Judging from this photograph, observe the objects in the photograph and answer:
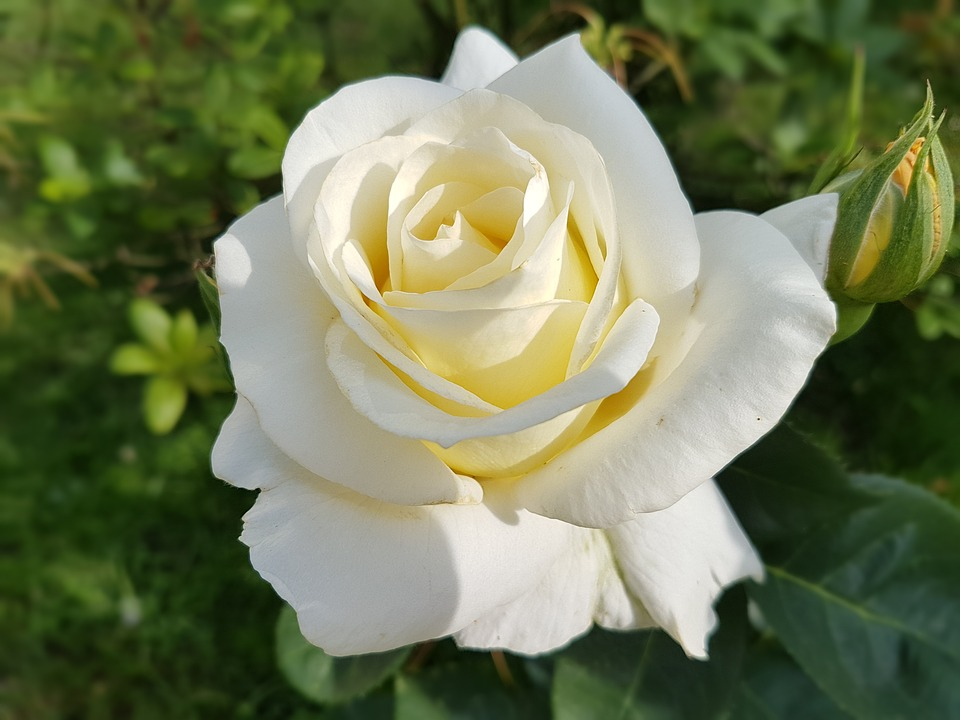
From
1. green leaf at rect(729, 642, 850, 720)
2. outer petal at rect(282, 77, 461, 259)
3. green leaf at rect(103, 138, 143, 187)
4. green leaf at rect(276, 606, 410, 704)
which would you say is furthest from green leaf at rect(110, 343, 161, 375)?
green leaf at rect(729, 642, 850, 720)

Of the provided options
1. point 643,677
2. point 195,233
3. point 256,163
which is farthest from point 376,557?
point 195,233

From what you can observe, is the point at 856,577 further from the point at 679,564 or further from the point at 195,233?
the point at 195,233

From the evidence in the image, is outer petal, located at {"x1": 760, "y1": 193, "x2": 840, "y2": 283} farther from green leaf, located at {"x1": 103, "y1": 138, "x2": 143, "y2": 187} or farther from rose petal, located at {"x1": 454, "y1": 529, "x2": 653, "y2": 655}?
green leaf, located at {"x1": 103, "y1": 138, "x2": 143, "y2": 187}

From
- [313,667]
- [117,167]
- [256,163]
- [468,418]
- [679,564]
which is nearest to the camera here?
[468,418]

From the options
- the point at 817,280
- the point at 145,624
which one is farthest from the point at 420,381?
the point at 145,624

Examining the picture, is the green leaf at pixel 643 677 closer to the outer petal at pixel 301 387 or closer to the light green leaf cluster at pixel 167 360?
the outer petal at pixel 301 387

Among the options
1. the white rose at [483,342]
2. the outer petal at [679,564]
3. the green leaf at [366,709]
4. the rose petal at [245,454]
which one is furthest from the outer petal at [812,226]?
the green leaf at [366,709]

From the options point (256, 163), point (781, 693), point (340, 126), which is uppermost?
point (340, 126)
